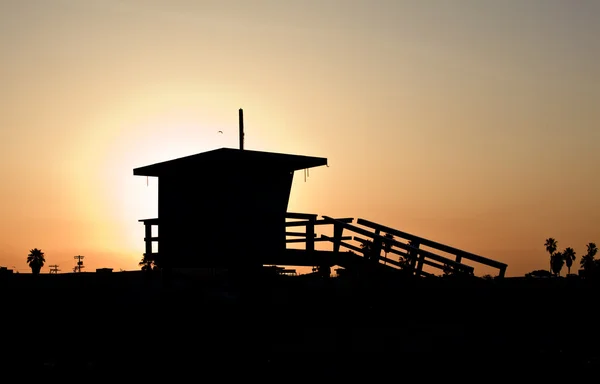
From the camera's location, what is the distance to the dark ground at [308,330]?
16.4 meters

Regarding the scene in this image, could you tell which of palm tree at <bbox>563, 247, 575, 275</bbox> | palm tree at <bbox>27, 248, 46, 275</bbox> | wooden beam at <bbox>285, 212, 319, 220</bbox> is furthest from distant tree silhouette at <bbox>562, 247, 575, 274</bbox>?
wooden beam at <bbox>285, 212, 319, 220</bbox>

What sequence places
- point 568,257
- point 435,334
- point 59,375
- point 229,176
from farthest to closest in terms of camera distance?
point 568,257 → point 229,176 → point 435,334 → point 59,375

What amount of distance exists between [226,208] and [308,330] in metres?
4.64

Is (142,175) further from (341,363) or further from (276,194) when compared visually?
(341,363)

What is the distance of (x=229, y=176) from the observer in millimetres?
22469

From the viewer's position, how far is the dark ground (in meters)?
16.4

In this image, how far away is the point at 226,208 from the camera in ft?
73.6

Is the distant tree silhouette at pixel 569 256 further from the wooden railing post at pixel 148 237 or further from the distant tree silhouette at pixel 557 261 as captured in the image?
the wooden railing post at pixel 148 237

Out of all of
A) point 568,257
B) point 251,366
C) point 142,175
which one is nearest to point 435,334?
point 251,366

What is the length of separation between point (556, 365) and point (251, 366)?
20.1 ft

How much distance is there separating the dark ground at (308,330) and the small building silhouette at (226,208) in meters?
0.88

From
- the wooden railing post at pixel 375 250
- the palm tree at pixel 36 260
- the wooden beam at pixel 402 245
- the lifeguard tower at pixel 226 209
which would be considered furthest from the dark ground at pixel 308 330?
the palm tree at pixel 36 260

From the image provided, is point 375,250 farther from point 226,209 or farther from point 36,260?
point 36,260

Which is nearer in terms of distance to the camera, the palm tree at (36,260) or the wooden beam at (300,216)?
the wooden beam at (300,216)
